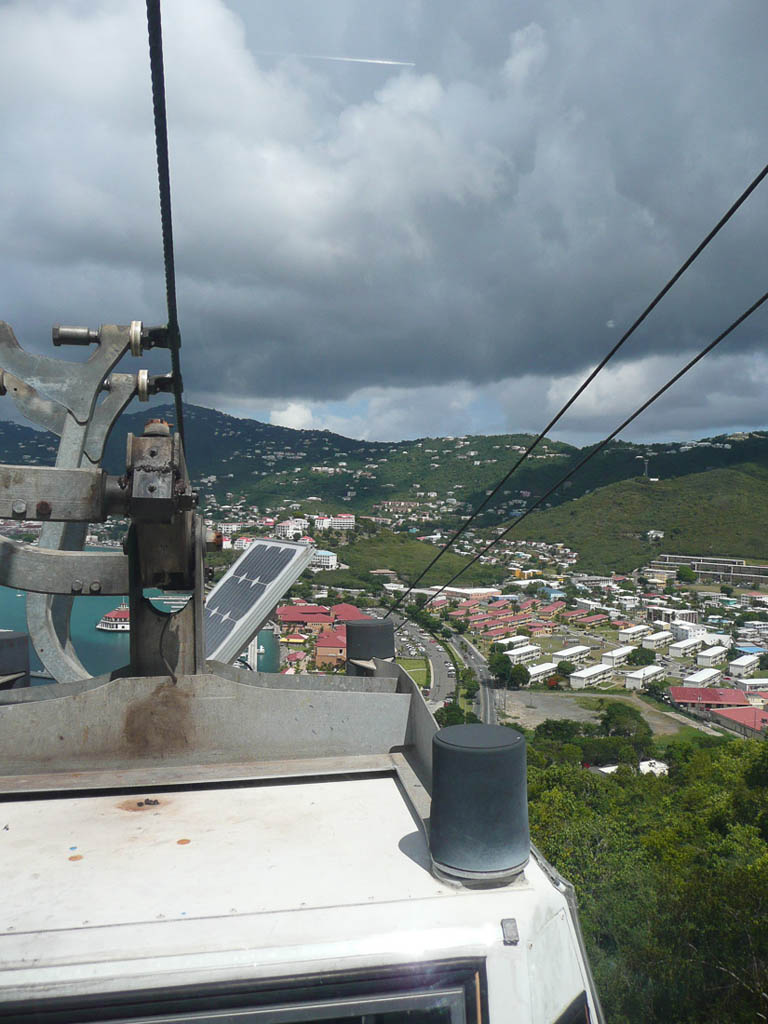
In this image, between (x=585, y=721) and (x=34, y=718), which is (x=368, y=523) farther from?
(x=34, y=718)

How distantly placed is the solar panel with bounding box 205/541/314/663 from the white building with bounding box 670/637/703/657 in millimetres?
90723

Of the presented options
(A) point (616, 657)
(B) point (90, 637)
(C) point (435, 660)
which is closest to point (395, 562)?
(C) point (435, 660)

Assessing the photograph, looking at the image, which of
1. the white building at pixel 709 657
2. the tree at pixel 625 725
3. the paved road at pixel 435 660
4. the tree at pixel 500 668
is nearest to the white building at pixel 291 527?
the paved road at pixel 435 660

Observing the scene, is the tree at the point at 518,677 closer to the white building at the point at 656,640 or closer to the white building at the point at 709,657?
the white building at the point at 709,657

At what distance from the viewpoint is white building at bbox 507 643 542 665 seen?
85075mm

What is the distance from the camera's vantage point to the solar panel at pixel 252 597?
10.6 metres

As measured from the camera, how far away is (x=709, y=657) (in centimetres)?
8888

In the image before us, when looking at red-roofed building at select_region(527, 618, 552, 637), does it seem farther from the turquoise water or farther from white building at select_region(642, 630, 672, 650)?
the turquoise water

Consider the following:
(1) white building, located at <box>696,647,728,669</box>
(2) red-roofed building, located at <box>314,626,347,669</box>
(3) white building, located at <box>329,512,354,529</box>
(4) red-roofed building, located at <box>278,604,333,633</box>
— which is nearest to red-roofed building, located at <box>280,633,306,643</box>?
(4) red-roofed building, located at <box>278,604,333,633</box>

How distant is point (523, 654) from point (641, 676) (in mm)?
13819

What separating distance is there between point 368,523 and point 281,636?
68.8m

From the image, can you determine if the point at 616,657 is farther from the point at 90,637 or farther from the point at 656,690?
the point at 90,637

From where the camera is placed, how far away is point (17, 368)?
5621mm

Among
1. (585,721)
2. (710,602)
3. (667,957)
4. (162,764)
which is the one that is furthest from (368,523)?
(162,764)
